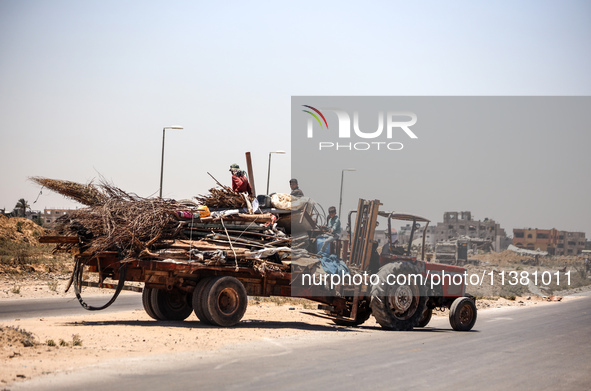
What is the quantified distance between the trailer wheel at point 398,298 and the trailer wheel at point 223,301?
10.4 feet

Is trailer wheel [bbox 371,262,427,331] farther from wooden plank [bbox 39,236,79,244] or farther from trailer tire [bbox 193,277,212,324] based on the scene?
wooden plank [bbox 39,236,79,244]

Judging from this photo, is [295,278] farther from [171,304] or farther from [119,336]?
[119,336]

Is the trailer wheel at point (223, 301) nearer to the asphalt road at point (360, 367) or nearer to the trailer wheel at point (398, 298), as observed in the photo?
the asphalt road at point (360, 367)

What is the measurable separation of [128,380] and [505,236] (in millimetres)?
132972

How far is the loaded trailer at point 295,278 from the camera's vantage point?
1385cm

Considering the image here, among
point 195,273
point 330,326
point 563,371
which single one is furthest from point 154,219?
point 563,371

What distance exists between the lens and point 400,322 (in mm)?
15961

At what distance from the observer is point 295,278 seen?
49.1ft

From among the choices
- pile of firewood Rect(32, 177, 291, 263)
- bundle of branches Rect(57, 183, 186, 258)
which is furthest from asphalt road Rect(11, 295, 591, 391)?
bundle of branches Rect(57, 183, 186, 258)

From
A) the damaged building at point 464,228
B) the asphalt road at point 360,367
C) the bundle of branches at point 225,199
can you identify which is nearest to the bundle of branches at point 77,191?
the bundle of branches at point 225,199

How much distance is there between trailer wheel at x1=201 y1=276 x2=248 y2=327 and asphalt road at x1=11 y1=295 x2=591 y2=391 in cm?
172

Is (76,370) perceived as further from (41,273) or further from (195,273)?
(41,273)

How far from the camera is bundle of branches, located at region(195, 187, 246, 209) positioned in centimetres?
1584

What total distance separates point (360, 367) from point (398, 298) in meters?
5.96
